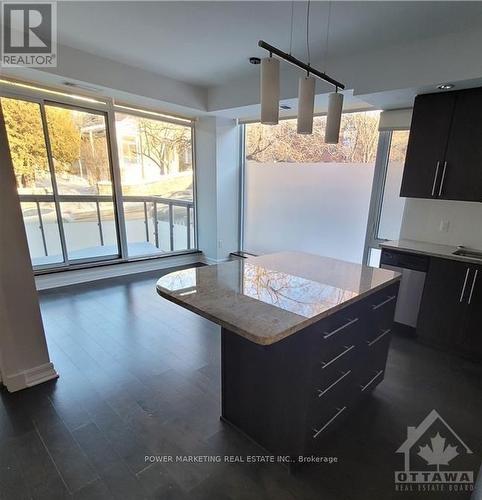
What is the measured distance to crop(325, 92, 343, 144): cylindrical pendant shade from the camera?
170cm

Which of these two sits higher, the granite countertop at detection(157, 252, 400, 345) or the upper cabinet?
the upper cabinet

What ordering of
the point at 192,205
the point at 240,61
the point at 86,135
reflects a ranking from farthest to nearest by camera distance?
the point at 192,205 → the point at 86,135 → the point at 240,61

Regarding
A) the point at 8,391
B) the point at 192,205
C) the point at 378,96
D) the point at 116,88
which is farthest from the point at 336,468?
the point at 192,205

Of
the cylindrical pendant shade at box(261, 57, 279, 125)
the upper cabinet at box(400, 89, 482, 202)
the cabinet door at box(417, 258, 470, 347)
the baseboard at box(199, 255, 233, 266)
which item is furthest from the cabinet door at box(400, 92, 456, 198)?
the baseboard at box(199, 255, 233, 266)

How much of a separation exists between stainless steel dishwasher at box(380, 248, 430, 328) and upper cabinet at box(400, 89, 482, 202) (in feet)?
2.04

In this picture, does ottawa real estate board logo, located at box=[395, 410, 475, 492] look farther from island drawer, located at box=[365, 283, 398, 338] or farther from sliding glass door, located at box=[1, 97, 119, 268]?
sliding glass door, located at box=[1, 97, 119, 268]

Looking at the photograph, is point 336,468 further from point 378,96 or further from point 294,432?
point 378,96

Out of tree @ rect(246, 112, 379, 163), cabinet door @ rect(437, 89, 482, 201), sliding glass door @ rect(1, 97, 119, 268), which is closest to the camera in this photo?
cabinet door @ rect(437, 89, 482, 201)

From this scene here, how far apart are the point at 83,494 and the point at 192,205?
14.4 ft

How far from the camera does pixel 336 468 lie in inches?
63.9

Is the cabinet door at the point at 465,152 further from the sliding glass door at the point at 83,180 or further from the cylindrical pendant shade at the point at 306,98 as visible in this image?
the sliding glass door at the point at 83,180

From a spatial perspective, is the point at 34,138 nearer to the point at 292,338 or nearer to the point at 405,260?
the point at 292,338

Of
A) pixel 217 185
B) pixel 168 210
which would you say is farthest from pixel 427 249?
pixel 168 210

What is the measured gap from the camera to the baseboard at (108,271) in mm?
3998
